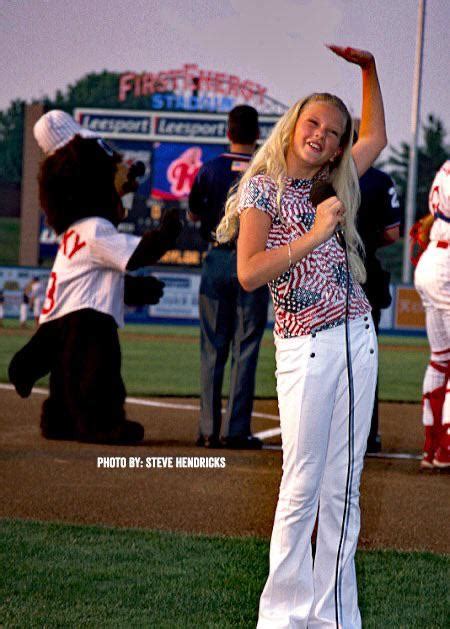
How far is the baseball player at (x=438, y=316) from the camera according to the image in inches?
261

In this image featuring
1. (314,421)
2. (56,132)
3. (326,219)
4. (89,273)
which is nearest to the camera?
(326,219)

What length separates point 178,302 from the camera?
31078 mm

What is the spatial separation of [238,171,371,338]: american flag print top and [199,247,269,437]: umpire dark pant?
384 centimetres

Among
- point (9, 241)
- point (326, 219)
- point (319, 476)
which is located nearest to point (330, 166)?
point (326, 219)

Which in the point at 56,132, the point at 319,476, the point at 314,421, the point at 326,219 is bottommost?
the point at 319,476

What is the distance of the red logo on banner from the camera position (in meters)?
29.5

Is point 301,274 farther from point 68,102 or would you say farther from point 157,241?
point 68,102

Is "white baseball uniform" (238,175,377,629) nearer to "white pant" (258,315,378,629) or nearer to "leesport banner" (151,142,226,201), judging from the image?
"white pant" (258,315,378,629)

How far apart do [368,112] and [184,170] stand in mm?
26347

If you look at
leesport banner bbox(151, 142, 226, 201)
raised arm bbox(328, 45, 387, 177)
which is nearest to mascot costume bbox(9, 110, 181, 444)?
raised arm bbox(328, 45, 387, 177)

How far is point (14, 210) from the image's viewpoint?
179 feet

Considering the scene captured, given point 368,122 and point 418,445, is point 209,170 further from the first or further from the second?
point 368,122

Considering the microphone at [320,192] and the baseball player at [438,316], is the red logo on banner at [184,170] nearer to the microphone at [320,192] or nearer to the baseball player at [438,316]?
the baseball player at [438,316]

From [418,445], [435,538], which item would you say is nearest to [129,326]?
[418,445]
